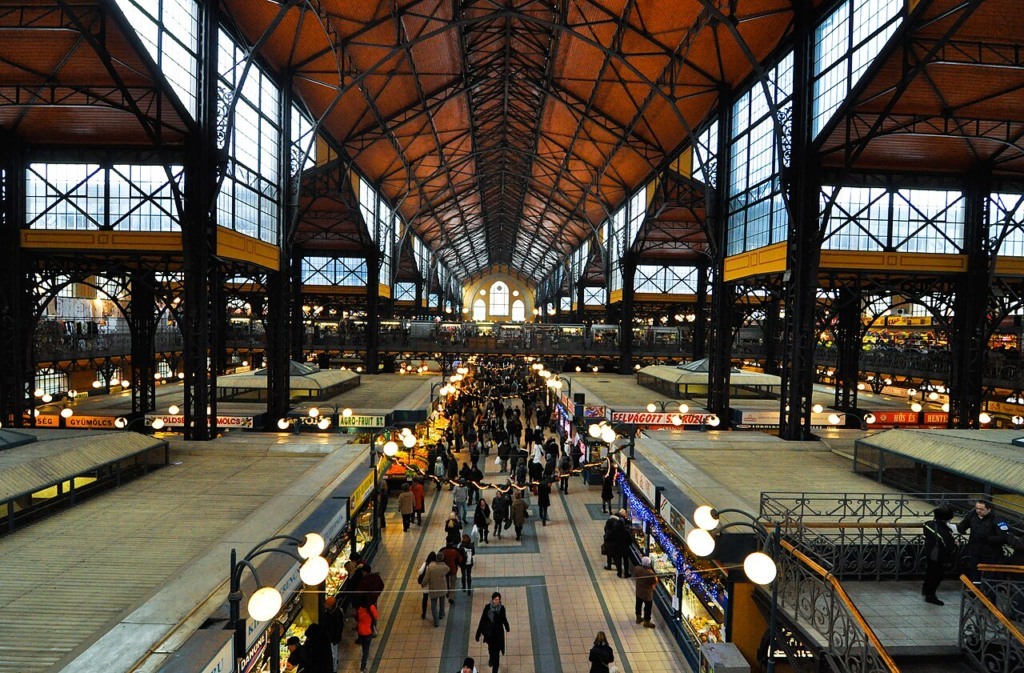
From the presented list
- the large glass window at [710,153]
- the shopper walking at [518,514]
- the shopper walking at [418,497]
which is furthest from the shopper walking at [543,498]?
the large glass window at [710,153]

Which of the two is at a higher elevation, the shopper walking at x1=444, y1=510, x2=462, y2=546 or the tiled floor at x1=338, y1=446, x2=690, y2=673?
the shopper walking at x1=444, y1=510, x2=462, y2=546

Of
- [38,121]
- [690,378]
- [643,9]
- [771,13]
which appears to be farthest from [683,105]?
[38,121]

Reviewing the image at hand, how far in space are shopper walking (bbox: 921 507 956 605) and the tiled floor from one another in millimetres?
4499

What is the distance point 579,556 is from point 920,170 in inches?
622

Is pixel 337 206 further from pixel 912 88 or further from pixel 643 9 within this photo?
pixel 912 88

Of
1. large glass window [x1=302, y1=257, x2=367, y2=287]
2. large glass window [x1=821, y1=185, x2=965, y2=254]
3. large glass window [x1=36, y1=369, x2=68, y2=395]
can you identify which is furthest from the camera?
large glass window [x1=302, y1=257, x2=367, y2=287]

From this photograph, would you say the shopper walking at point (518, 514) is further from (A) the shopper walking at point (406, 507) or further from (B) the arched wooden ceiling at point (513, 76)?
(B) the arched wooden ceiling at point (513, 76)

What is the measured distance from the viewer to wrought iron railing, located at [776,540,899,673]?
5512mm

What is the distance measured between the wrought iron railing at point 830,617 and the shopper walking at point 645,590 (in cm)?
445

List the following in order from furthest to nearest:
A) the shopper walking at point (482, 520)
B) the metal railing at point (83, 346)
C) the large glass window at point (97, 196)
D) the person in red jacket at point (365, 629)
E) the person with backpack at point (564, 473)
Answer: the metal railing at point (83, 346) → the person with backpack at point (564, 473) → the large glass window at point (97, 196) → the shopper walking at point (482, 520) → the person in red jacket at point (365, 629)

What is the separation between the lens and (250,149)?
20.2m

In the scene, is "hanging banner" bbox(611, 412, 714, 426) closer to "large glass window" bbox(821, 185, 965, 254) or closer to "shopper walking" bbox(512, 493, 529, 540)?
"shopper walking" bbox(512, 493, 529, 540)

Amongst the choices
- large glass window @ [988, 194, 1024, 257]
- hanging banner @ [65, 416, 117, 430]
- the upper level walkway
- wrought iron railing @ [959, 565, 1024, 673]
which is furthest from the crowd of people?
large glass window @ [988, 194, 1024, 257]

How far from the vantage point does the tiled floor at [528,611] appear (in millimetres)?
10508
